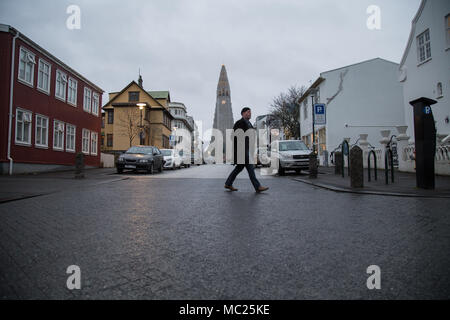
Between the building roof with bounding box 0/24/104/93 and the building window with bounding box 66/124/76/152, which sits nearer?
the building roof with bounding box 0/24/104/93

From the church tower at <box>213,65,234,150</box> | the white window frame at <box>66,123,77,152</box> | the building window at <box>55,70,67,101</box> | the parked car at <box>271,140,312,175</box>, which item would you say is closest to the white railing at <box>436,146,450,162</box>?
the parked car at <box>271,140,312,175</box>

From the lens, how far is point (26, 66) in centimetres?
1986

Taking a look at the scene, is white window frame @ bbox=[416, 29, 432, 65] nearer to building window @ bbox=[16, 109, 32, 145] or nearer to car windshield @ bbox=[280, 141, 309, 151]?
car windshield @ bbox=[280, 141, 309, 151]

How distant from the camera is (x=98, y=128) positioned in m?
31.5

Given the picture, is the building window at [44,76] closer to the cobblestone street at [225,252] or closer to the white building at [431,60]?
the cobblestone street at [225,252]

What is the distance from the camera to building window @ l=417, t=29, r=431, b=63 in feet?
68.7

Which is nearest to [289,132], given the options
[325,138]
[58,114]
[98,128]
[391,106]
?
[325,138]

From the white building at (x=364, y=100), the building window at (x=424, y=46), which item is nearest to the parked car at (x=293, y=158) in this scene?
the building window at (x=424, y=46)

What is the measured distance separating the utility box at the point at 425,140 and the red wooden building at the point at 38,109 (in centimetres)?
1872

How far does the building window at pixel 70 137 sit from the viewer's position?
82.5ft

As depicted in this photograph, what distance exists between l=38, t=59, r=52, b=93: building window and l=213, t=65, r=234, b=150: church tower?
119922 millimetres

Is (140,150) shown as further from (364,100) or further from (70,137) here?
(364,100)
